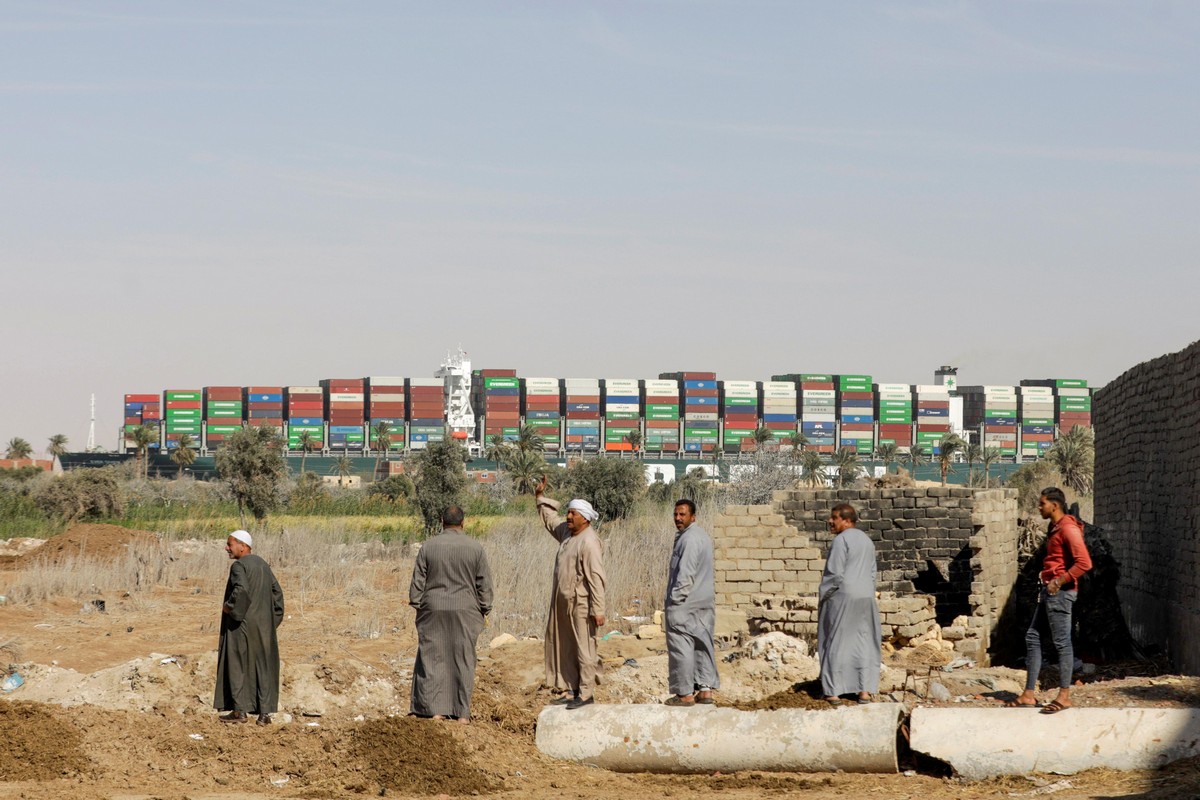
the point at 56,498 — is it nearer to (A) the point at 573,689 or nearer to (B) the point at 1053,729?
(A) the point at 573,689

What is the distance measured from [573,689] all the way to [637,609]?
9322 mm

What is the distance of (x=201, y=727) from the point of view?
26.6ft

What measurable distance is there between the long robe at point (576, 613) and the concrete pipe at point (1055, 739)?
1.92 meters

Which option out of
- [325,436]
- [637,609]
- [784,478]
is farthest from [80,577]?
[325,436]

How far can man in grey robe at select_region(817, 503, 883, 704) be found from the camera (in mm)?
Result: 7379

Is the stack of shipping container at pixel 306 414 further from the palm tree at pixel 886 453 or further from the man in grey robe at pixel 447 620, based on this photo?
the man in grey robe at pixel 447 620

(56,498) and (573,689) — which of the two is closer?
(573,689)

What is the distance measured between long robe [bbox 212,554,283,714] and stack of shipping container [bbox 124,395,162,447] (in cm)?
12304

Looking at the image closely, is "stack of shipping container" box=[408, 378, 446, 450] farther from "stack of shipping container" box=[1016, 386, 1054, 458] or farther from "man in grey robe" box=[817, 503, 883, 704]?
"man in grey robe" box=[817, 503, 883, 704]

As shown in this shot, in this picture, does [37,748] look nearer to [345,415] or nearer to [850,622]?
[850,622]

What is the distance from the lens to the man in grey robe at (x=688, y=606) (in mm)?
7703

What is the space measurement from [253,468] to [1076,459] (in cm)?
3895

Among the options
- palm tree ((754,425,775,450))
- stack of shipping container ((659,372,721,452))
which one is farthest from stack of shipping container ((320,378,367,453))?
palm tree ((754,425,775,450))

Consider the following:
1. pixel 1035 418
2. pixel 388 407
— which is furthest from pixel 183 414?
pixel 1035 418
